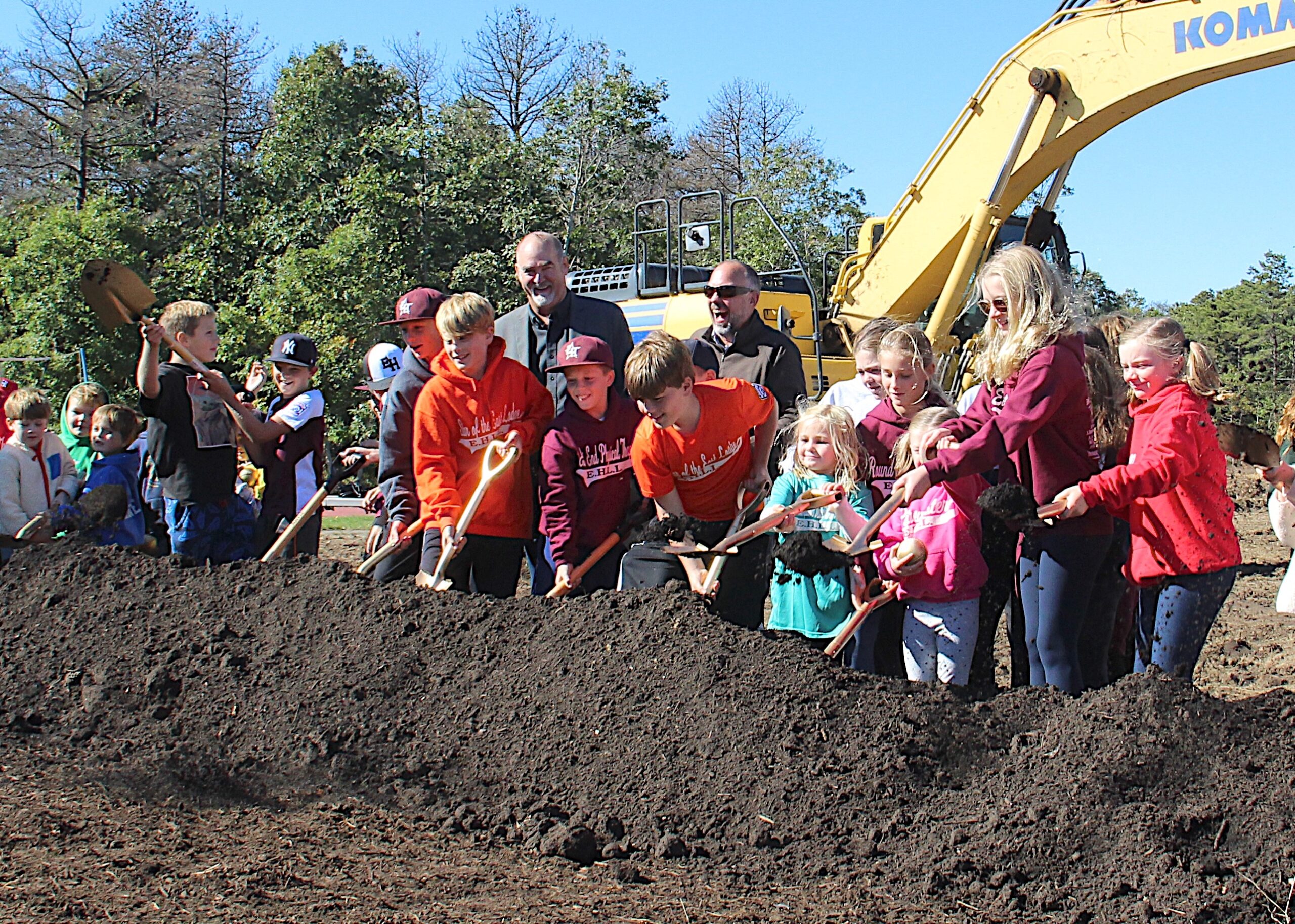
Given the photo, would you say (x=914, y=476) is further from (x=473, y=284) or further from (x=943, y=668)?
(x=473, y=284)

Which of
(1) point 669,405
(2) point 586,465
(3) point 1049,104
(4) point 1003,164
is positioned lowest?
(2) point 586,465

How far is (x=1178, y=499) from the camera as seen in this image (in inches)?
155

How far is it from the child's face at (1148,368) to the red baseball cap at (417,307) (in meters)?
2.87

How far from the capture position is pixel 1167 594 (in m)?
3.94

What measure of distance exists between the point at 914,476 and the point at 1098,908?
4.59 ft

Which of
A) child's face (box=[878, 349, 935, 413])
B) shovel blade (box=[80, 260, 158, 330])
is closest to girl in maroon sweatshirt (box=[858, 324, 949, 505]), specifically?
child's face (box=[878, 349, 935, 413])

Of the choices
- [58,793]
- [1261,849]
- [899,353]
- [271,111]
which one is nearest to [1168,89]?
[899,353]

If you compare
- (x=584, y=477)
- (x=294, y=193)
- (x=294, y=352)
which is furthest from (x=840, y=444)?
(x=294, y=193)

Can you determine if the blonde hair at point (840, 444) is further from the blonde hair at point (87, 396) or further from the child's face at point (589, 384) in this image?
the blonde hair at point (87, 396)

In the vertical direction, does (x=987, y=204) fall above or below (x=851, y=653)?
above

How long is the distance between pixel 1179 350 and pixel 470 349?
103 inches

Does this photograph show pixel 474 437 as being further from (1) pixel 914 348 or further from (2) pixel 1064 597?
(2) pixel 1064 597

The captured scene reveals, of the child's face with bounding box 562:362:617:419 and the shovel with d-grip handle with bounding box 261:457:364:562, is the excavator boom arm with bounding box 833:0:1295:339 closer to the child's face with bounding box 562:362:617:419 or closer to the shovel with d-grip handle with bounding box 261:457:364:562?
the child's face with bounding box 562:362:617:419

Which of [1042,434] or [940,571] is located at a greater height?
[1042,434]
